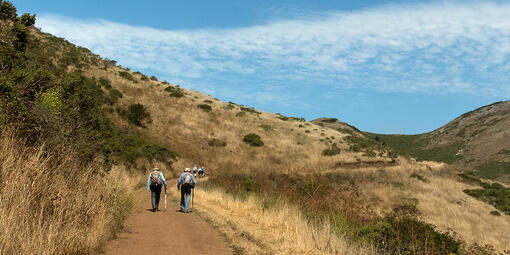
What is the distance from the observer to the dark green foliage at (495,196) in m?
36.7

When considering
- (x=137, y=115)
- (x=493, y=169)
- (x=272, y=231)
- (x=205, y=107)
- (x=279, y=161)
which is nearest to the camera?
(x=272, y=231)

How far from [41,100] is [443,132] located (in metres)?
140

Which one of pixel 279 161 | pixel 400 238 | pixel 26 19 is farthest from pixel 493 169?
pixel 26 19

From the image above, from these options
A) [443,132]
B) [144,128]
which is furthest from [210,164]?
[443,132]

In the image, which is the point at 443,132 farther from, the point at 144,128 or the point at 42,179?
the point at 42,179

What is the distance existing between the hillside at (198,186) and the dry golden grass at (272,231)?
5cm

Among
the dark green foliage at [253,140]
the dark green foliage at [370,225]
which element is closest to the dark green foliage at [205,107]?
the dark green foliage at [253,140]

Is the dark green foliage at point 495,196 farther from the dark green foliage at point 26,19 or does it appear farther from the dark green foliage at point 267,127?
the dark green foliage at point 26,19

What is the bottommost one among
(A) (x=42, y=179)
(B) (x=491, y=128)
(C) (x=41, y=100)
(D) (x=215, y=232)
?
(D) (x=215, y=232)

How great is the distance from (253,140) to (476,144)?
74.6 m

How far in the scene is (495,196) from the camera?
1626 inches

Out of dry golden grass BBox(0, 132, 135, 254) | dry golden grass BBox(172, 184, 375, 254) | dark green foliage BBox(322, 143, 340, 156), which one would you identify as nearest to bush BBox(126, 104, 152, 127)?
dark green foliage BBox(322, 143, 340, 156)

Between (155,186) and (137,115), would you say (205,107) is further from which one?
(155,186)

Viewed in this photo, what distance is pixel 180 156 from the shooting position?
44.0 metres
